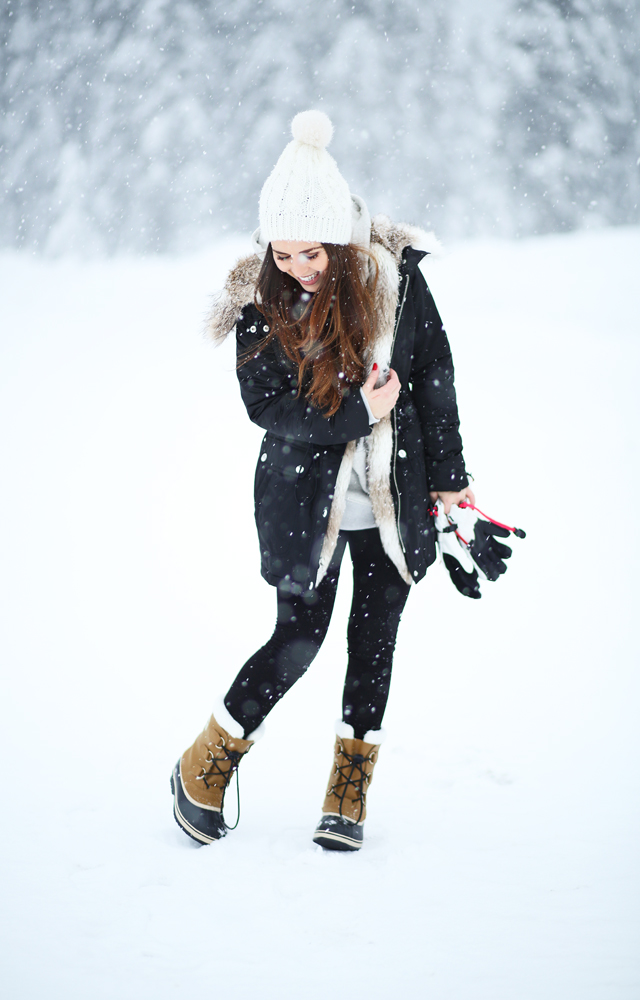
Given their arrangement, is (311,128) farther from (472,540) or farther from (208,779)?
(208,779)

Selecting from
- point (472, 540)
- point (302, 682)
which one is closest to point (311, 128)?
point (472, 540)

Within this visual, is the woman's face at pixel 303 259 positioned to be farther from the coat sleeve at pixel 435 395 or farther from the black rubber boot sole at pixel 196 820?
the black rubber boot sole at pixel 196 820

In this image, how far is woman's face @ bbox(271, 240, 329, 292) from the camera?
1.32 meters

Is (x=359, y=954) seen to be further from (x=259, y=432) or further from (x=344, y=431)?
(x=259, y=432)

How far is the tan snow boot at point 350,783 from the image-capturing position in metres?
1.54

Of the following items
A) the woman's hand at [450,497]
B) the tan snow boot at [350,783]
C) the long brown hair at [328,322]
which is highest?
the long brown hair at [328,322]

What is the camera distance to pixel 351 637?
5.12ft

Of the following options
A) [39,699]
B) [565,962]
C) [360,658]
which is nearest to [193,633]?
[39,699]

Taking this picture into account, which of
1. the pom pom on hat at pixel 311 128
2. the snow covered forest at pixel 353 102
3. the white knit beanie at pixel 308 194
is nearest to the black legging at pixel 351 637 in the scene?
the white knit beanie at pixel 308 194

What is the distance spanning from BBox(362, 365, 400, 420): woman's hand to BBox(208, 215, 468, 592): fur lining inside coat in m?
0.03

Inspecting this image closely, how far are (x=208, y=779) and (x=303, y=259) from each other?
3.69ft

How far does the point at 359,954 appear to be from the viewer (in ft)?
3.98

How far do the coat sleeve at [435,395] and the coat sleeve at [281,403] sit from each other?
22 centimetres

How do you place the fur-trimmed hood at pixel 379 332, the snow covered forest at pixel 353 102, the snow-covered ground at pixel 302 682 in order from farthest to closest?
the snow covered forest at pixel 353 102 → the fur-trimmed hood at pixel 379 332 → the snow-covered ground at pixel 302 682
